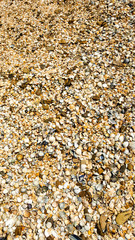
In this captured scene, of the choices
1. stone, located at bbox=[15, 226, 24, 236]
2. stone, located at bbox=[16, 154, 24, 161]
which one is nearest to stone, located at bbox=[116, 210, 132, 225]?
stone, located at bbox=[15, 226, 24, 236]

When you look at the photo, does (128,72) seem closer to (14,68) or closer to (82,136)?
(82,136)

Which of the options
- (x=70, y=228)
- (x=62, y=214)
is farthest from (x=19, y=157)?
(x=70, y=228)

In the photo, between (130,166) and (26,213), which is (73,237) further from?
(130,166)

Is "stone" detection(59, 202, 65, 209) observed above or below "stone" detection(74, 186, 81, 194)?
below

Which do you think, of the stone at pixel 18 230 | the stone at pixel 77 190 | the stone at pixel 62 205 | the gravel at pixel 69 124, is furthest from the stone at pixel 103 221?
the stone at pixel 18 230

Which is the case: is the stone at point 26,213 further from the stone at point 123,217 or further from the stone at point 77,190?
the stone at point 123,217

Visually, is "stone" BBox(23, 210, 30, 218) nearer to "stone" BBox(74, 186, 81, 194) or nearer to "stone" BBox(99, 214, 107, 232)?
"stone" BBox(74, 186, 81, 194)

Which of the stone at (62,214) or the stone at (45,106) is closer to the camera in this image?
the stone at (62,214)

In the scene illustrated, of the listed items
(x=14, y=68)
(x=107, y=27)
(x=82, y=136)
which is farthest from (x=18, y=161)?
(x=107, y=27)

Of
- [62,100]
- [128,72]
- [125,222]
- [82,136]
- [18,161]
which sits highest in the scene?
[128,72]
